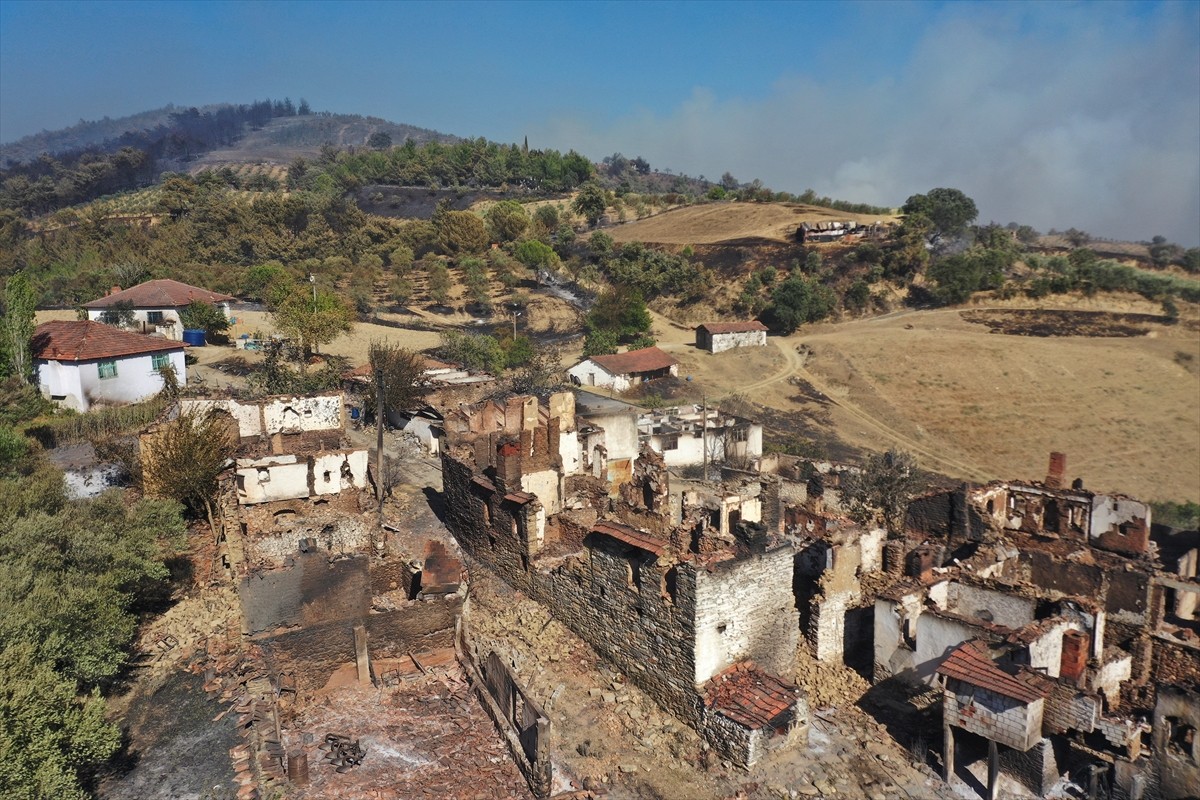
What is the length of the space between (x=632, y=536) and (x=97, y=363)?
27.3 m

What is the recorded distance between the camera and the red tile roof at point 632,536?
503 inches

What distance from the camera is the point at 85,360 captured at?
30.4 m

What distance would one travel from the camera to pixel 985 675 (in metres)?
11.9

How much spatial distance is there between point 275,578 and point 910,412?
42.9 metres

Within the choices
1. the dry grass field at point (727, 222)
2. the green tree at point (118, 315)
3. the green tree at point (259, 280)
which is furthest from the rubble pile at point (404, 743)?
the dry grass field at point (727, 222)

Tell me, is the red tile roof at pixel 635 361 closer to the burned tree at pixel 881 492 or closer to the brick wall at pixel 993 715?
the burned tree at pixel 881 492

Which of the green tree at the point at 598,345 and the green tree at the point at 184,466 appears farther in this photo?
the green tree at the point at 598,345

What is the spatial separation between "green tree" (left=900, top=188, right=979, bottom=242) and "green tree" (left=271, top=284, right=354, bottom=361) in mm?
63465

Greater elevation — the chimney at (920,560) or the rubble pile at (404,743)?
the chimney at (920,560)

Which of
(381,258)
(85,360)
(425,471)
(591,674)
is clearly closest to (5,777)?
(591,674)

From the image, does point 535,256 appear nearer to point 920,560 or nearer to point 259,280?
point 259,280

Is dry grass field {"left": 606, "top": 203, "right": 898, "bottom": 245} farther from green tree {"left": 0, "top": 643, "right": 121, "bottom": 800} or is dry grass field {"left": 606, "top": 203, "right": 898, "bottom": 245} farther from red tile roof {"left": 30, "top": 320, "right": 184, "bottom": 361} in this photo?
green tree {"left": 0, "top": 643, "right": 121, "bottom": 800}

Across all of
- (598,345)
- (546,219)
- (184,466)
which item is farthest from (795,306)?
(184,466)

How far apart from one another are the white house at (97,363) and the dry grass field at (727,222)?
61596 millimetres
